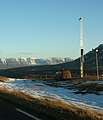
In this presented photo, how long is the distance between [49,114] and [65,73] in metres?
51.8

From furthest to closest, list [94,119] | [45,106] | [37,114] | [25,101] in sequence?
1. [25,101]
2. [45,106]
3. [37,114]
4. [94,119]

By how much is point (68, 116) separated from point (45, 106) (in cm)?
302

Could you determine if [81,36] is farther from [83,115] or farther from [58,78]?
[83,115]

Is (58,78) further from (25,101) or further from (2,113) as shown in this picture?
(2,113)

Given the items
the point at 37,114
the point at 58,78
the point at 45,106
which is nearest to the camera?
the point at 37,114

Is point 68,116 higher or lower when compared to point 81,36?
lower

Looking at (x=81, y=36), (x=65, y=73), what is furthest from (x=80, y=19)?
(x=65, y=73)

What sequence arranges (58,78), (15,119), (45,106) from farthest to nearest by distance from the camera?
(58,78) → (45,106) → (15,119)

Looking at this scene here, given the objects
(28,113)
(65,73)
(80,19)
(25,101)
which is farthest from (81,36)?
(28,113)

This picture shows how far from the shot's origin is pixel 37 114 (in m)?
12.4

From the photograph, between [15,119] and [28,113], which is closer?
[15,119]

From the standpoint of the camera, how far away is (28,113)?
12836mm

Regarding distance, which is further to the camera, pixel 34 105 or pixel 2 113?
pixel 34 105

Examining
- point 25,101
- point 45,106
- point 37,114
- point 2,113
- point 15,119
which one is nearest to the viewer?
point 15,119
